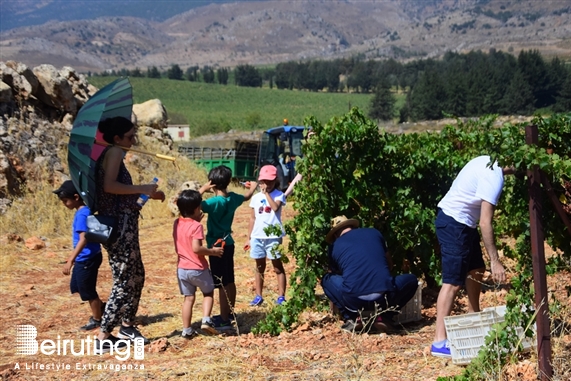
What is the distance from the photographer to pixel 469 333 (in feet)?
17.0

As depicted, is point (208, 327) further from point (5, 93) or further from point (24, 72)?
point (24, 72)

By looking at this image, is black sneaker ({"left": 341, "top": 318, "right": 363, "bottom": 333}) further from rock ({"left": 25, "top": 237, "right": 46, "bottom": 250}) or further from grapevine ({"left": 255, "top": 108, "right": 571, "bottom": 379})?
rock ({"left": 25, "top": 237, "right": 46, "bottom": 250})

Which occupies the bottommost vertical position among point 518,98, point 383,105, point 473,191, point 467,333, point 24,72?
point 383,105

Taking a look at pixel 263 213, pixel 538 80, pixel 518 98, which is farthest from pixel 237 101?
pixel 263 213

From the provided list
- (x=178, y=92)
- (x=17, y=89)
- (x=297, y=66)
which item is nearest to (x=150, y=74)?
(x=178, y=92)

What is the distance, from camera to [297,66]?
17762 cm

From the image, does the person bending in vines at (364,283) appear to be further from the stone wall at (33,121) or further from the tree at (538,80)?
the tree at (538,80)

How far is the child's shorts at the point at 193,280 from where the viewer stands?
635 cm

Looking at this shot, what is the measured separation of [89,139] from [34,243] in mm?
6066

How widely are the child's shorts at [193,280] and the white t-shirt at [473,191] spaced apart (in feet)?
7.04

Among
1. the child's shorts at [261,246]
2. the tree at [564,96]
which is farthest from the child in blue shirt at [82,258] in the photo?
the tree at [564,96]

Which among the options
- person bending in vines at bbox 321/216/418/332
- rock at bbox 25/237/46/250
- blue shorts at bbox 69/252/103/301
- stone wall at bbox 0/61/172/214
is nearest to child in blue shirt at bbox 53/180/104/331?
blue shorts at bbox 69/252/103/301

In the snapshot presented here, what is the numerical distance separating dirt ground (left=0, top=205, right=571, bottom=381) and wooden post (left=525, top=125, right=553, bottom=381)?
18 centimetres

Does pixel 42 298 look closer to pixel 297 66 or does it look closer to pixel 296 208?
pixel 296 208
